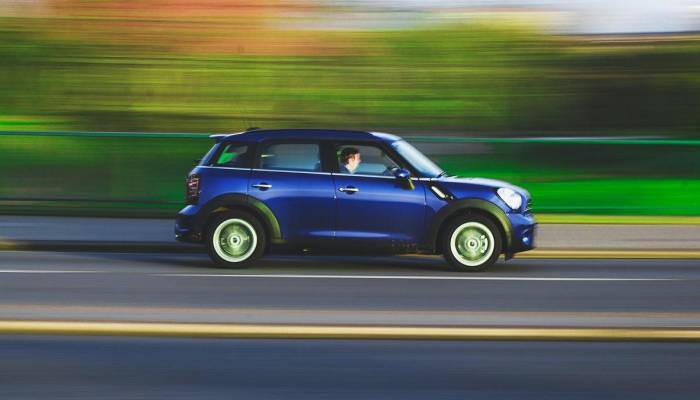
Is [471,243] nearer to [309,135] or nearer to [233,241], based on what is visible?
[309,135]

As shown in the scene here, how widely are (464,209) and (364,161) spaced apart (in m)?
1.09

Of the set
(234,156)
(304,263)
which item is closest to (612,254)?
→ (304,263)

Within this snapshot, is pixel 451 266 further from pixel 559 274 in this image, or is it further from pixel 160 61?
pixel 160 61

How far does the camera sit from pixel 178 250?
1336cm

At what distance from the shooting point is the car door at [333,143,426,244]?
36.8 ft

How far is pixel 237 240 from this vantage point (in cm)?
1148

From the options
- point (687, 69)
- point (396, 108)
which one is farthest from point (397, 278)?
point (687, 69)

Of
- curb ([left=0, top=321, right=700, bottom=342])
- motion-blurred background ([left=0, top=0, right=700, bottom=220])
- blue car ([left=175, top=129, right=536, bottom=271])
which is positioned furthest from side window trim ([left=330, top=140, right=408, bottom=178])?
motion-blurred background ([left=0, top=0, right=700, bottom=220])

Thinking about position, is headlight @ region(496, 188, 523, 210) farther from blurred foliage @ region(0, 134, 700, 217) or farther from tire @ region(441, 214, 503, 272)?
blurred foliage @ region(0, 134, 700, 217)

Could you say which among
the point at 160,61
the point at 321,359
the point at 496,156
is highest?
the point at 160,61

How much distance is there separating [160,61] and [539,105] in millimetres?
6845

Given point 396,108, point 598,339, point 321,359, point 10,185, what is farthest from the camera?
point 396,108

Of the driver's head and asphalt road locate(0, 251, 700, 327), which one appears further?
the driver's head

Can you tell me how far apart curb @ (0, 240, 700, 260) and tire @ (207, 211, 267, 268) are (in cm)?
191
